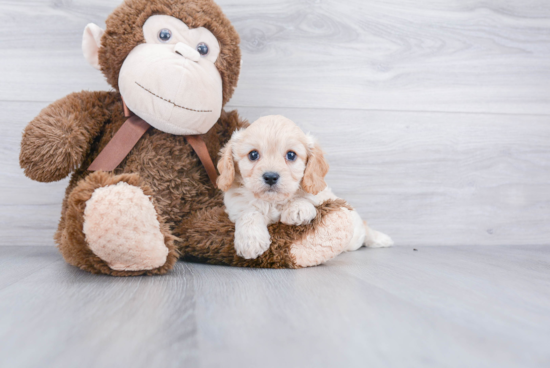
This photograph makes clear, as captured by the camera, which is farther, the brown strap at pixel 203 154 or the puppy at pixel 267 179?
the brown strap at pixel 203 154

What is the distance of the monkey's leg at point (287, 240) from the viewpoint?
91 centimetres

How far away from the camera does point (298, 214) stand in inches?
35.7

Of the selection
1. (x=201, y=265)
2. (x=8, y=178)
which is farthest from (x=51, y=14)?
(x=201, y=265)

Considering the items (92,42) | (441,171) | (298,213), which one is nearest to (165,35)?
(92,42)

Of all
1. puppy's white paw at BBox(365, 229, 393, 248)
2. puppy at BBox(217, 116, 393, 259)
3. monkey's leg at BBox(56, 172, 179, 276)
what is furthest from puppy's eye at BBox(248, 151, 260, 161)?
puppy's white paw at BBox(365, 229, 393, 248)

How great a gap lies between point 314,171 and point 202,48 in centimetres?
→ 43

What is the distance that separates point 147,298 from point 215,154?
0.52 meters

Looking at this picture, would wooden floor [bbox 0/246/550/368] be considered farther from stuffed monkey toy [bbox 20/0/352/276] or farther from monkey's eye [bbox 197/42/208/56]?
monkey's eye [bbox 197/42/208/56]

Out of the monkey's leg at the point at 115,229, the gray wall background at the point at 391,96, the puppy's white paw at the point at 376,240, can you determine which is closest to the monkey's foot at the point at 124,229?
the monkey's leg at the point at 115,229

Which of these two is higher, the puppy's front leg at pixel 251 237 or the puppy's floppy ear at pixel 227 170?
the puppy's floppy ear at pixel 227 170

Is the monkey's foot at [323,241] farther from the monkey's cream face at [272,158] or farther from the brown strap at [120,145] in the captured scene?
the brown strap at [120,145]

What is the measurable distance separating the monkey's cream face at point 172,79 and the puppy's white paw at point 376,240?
702 mm

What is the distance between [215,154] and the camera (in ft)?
3.57

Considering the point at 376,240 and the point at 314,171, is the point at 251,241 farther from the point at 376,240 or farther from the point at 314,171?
the point at 376,240
